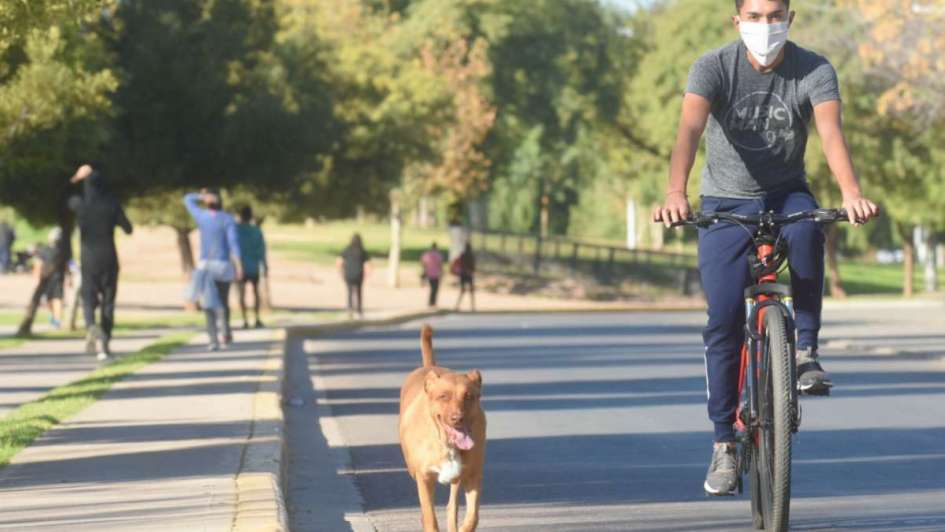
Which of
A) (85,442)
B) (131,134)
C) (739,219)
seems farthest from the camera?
(131,134)

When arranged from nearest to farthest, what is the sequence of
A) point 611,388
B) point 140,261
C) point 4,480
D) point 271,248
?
1. point 4,480
2. point 611,388
3. point 140,261
4. point 271,248

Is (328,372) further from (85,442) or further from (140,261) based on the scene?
(140,261)

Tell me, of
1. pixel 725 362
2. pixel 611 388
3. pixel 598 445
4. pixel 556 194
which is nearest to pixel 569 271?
pixel 556 194

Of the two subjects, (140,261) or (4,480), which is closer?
(4,480)

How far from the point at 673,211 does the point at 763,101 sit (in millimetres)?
631

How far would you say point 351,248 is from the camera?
1636 inches

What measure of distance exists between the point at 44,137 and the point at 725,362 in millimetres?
19546

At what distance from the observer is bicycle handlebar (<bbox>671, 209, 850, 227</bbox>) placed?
25.2ft

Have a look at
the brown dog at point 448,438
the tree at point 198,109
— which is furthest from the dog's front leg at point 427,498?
the tree at point 198,109

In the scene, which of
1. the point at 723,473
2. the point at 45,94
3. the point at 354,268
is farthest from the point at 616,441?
the point at 354,268

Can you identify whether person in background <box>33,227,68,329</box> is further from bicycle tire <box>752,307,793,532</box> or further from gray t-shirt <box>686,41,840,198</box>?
bicycle tire <box>752,307,793,532</box>

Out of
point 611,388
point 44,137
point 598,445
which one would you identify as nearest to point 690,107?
point 598,445

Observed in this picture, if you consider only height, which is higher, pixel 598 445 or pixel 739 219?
pixel 739 219

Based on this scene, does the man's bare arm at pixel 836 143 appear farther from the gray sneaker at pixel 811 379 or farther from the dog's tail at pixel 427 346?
the dog's tail at pixel 427 346
